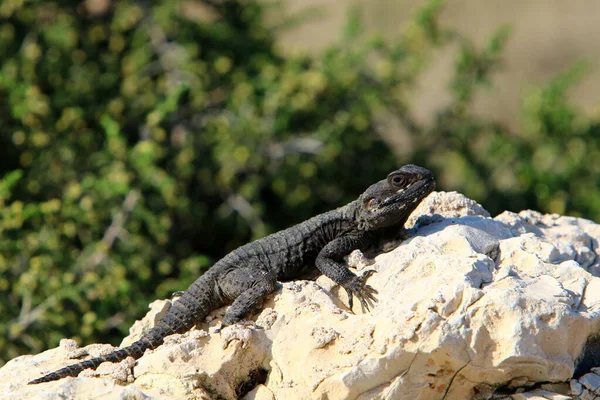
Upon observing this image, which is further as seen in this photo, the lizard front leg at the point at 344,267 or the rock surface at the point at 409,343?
the lizard front leg at the point at 344,267

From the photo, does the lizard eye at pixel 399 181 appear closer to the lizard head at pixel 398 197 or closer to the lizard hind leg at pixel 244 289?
the lizard head at pixel 398 197

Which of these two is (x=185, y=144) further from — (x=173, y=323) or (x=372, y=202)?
(x=173, y=323)

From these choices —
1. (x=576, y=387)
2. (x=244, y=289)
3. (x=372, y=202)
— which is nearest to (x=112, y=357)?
(x=244, y=289)

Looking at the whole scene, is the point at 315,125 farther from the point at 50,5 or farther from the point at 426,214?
the point at 426,214

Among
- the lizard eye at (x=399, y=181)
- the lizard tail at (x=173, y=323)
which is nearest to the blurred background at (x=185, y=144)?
the lizard tail at (x=173, y=323)

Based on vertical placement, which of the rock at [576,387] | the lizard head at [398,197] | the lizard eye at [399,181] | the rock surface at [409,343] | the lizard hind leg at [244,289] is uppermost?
the lizard eye at [399,181]
